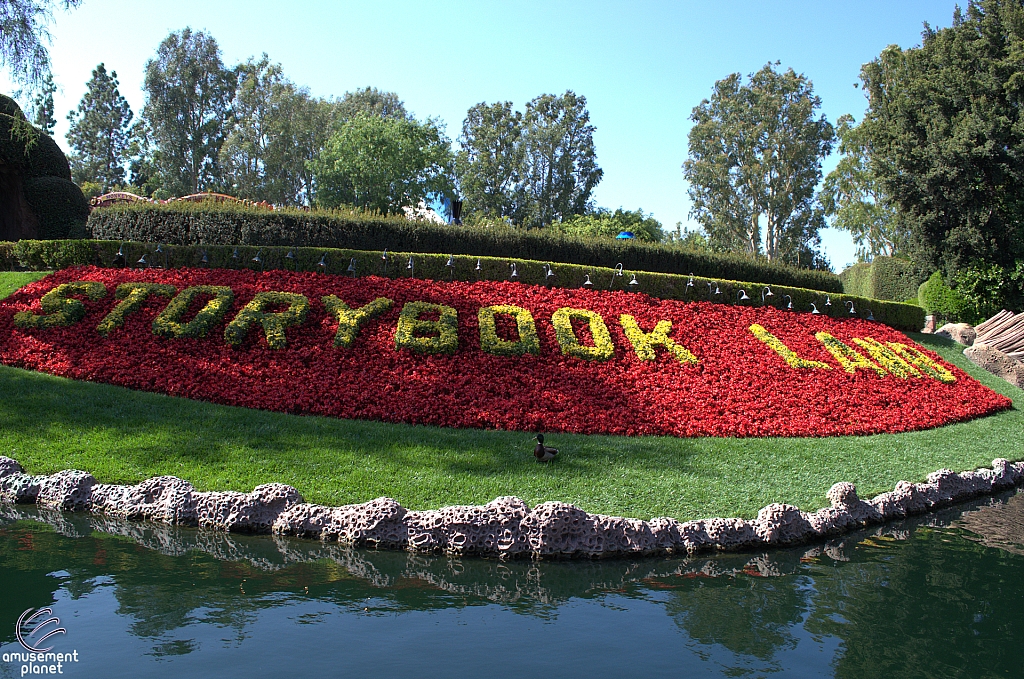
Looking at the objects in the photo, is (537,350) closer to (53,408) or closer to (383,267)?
(383,267)

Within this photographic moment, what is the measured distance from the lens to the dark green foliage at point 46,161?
17.8m

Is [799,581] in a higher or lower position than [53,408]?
lower

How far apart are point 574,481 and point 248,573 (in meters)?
3.14

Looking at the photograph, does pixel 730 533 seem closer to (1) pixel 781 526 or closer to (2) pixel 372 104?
(1) pixel 781 526

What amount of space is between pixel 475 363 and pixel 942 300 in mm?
17308

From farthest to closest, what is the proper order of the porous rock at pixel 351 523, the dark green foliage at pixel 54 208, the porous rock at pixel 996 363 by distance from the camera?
1. the dark green foliage at pixel 54 208
2. the porous rock at pixel 996 363
3. the porous rock at pixel 351 523

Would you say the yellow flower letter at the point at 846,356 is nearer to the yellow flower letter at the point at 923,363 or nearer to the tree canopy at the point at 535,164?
the yellow flower letter at the point at 923,363

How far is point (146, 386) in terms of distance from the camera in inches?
360

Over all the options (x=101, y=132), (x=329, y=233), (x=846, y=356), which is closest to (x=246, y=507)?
(x=329, y=233)

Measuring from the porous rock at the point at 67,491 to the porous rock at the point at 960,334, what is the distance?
64.1 ft

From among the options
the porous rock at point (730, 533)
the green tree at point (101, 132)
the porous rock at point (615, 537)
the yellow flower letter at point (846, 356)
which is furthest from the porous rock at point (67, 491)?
the green tree at point (101, 132)

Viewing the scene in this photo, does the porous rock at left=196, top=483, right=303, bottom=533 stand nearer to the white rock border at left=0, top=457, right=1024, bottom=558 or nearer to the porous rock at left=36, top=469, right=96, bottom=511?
the white rock border at left=0, top=457, right=1024, bottom=558

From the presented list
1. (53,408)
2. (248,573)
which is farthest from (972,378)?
(53,408)

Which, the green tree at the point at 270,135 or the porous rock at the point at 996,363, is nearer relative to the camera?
the porous rock at the point at 996,363
